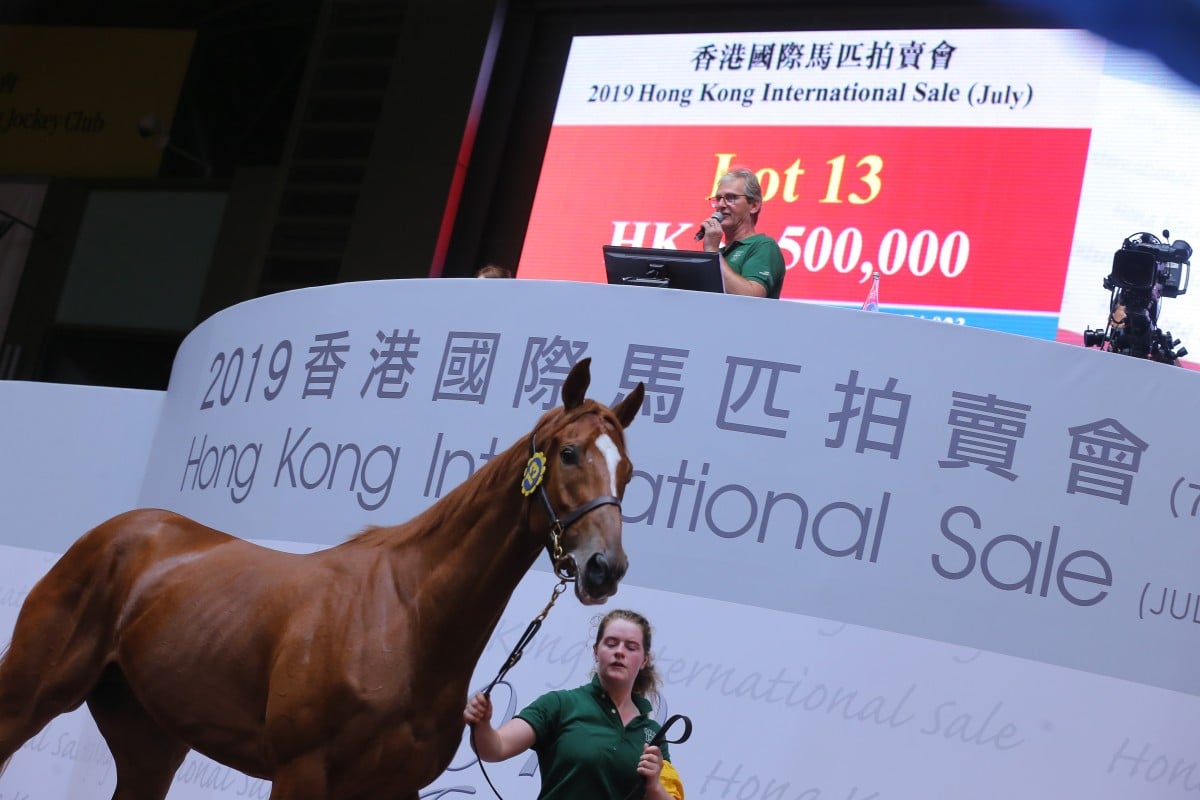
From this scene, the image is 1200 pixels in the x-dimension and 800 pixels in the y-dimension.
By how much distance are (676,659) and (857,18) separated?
17.8ft

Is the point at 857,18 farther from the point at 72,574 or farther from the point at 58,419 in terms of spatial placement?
the point at 72,574

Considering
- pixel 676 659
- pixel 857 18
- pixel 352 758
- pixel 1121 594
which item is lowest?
pixel 352 758

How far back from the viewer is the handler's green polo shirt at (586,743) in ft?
9.76

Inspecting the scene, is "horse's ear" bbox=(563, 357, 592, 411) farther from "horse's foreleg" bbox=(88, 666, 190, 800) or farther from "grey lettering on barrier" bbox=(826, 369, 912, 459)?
"horse's foreleg" bbox=(88, 666, 190, 800)

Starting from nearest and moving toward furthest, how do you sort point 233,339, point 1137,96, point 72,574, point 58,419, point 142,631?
point 142,631
point 72,574
point 233,339
point 58,419
point 1137,96

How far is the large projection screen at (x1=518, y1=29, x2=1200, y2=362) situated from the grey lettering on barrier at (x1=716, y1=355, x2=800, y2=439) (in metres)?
3.04

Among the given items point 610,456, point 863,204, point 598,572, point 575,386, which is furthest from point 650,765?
point 863,204

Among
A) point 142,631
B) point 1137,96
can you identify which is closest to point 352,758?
point 142,631

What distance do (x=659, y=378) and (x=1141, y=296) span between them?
110 inches

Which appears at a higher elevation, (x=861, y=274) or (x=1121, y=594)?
(x=861, y=274)

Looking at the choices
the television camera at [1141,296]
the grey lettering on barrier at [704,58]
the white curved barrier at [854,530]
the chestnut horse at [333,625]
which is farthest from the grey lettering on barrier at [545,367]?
the grey lettering on barrier at [704,58]

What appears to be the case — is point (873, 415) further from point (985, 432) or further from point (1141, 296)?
point (1141, 296)

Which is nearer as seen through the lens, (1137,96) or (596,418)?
(596,418)

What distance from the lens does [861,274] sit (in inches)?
305
